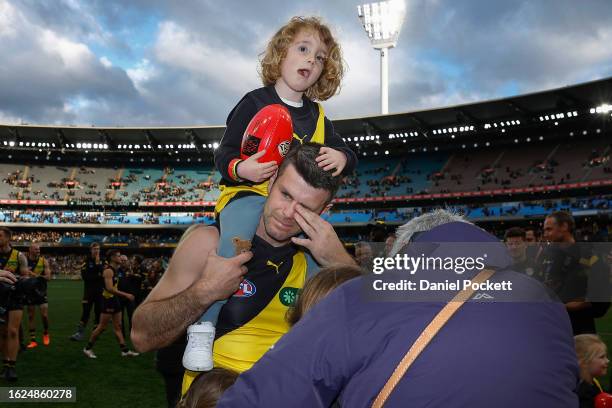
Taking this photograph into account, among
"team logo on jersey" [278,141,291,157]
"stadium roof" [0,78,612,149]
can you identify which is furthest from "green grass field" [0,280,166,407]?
"stadium roof" [0,78,612,149]

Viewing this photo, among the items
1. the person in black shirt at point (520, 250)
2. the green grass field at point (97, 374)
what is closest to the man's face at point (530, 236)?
the person in black shirt at point (520, 250)

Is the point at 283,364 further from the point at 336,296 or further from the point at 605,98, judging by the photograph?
the point at 605,98

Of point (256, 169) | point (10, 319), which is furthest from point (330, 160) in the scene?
point (10, 319)

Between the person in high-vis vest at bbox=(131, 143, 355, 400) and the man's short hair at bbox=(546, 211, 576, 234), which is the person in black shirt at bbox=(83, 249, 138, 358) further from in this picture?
the person in high-vis vest at bbox=(131, 143, 355, 400)

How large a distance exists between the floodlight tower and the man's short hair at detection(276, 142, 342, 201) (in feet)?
136

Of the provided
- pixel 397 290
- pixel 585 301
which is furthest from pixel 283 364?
pixel 585 301

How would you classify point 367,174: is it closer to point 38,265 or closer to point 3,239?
point 38,265

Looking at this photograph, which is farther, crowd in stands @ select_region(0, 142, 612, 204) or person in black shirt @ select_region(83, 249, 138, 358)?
crowd in stands @ select_region(0, 142, 612, 204)

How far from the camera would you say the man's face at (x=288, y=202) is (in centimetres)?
236

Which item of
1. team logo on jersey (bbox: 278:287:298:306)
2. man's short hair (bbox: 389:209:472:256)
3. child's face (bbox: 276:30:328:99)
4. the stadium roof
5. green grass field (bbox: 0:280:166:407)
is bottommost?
green grass field (bbox: 0:280:166:407)

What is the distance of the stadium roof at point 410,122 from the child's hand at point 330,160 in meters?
35.9

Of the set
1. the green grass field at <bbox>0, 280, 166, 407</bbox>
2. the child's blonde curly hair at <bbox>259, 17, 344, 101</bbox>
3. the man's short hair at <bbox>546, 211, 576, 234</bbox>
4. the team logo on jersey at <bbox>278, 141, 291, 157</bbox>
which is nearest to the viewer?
the team logo on jersey at <bbox>278, 141, 291, 157</bbox>

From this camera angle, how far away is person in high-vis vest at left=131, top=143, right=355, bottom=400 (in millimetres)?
2262

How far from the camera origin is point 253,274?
8.57 feet
